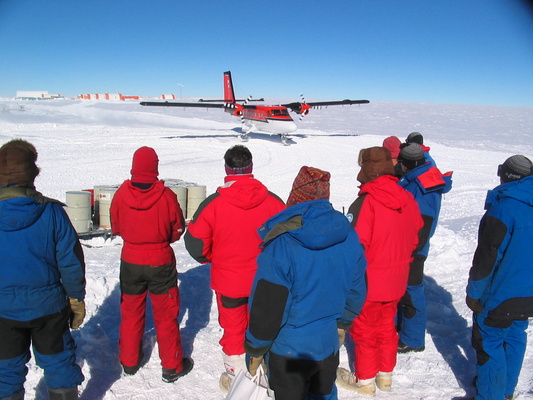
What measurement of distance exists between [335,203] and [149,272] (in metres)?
6.18

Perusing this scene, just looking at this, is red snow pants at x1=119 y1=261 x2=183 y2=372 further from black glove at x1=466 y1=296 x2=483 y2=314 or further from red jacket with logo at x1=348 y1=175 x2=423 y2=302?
black glove at x1=466 y1=296 x2=483 y2=314

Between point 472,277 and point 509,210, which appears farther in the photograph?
point 472,277

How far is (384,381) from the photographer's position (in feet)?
9.32

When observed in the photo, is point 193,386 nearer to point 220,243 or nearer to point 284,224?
point 220,243

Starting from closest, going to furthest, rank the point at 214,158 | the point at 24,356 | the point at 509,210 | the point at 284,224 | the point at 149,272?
the point at 284,224 < the point at 24,356 < the point at 509,210 < the point at 149,272 < the point at 214,158

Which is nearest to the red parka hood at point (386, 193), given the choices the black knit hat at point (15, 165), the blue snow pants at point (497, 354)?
the blue snow pants at point (497, 354)

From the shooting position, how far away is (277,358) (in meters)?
1.91

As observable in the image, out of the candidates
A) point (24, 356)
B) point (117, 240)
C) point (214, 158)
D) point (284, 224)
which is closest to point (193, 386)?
point (24, 356)

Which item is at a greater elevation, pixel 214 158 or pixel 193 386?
pixel 214 158

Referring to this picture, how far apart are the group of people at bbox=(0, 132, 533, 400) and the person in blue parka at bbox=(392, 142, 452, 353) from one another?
0.01 m

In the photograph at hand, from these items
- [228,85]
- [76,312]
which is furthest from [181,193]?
[228,85]

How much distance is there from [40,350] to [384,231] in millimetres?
2303

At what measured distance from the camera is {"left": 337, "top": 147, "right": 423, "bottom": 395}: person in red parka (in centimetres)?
253

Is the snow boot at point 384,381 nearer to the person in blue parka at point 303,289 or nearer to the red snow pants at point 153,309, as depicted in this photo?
the person in blue parka at point 303,289
